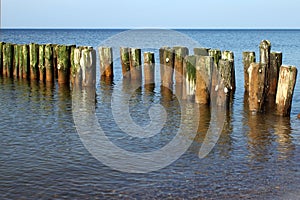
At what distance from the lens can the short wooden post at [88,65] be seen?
1747cm

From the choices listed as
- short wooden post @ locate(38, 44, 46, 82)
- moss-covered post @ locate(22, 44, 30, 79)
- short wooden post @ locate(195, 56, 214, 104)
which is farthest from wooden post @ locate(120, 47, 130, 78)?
short wooden post @ locate(195, 56, 214, 104)

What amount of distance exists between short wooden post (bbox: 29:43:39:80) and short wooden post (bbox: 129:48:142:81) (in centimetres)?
363

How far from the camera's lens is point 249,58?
665 inches

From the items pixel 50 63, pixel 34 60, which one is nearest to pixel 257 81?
pixel 50 63

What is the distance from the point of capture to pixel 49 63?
1900cm

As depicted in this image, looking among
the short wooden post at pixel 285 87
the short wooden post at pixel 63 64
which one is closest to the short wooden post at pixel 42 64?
the short wooden post at pixel 63 64

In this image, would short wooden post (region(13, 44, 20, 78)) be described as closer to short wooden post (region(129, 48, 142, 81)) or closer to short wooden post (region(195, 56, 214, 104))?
short wooden post (region(129, 48, 142, 81))

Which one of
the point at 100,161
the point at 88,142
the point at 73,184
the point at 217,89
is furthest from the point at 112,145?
the point at 217,89

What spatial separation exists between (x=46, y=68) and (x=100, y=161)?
10554 mm

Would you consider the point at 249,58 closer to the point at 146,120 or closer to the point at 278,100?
the point at 278,100

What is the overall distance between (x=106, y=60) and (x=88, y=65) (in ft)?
9.36

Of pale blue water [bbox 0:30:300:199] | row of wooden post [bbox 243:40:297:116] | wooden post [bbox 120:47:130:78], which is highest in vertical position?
wooden post [bbox 120:47:130:78]

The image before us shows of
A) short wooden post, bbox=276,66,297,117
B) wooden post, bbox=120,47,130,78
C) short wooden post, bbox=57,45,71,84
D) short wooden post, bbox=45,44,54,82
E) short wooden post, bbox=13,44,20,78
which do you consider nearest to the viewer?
short wooden post, bbox=276,66,297,117

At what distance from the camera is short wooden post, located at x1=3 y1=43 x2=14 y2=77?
805 inches
